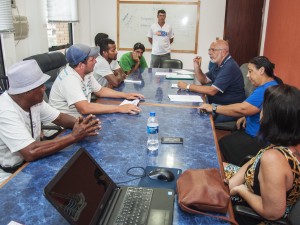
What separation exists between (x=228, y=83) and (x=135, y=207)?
2301mm

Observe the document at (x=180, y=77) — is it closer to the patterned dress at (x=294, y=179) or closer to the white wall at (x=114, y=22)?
the patterned dress at (x=294, y=179)

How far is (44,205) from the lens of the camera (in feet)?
4.04

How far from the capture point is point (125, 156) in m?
1.69

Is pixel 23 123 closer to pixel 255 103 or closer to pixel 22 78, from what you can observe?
pixel 22 78

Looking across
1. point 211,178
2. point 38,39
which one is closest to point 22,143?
point 211,178

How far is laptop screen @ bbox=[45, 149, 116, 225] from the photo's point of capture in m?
0.99

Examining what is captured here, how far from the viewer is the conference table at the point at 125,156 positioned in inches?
46.7

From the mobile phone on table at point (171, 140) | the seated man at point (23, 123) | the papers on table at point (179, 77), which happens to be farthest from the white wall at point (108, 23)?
the mobile phone on table at point (171, 140)

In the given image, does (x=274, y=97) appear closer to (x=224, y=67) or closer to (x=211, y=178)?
(x=211, y=178)

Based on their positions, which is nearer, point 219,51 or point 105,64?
point 219,51

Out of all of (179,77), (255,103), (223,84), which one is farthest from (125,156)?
(179,77)

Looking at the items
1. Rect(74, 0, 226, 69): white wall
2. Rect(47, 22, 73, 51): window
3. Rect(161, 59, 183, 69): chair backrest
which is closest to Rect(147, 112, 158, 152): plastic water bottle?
Rect(161, 59, 183, 69): chair backrest

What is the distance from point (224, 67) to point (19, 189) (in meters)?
2.45

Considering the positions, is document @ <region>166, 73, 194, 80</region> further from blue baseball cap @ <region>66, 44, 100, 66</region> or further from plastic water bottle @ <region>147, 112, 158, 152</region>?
plastic water bottle @ <region>147, 112, 158, 152</region>
